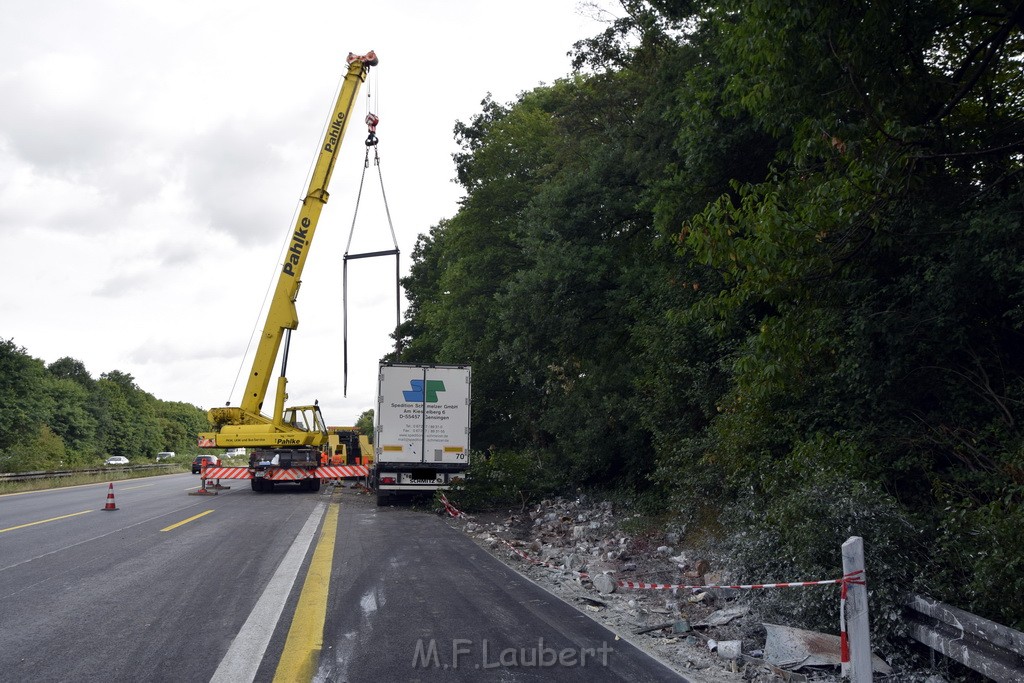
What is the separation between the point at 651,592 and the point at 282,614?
411cm

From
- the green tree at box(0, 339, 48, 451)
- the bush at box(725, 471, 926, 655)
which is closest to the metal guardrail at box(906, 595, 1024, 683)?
the bush at box(725, 471, 926, 655)

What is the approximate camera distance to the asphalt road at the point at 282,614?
535 cm

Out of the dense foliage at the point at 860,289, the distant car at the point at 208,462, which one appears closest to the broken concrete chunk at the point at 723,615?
the dense foliage at the point at 860,289

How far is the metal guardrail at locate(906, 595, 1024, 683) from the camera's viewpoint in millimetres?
4551

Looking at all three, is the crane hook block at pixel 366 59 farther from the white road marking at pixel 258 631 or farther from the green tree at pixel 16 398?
the green tree at pixel 16 398

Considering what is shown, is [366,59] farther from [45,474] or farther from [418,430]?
[45,474]

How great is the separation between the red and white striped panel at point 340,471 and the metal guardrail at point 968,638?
1959 cm

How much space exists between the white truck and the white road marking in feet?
28.8

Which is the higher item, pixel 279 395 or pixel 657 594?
pixel 279 395

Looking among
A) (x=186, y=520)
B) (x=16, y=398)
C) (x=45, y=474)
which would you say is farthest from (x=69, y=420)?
(x=186, y=520)

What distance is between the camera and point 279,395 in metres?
24.1

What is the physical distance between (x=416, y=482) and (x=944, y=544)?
1472cm
